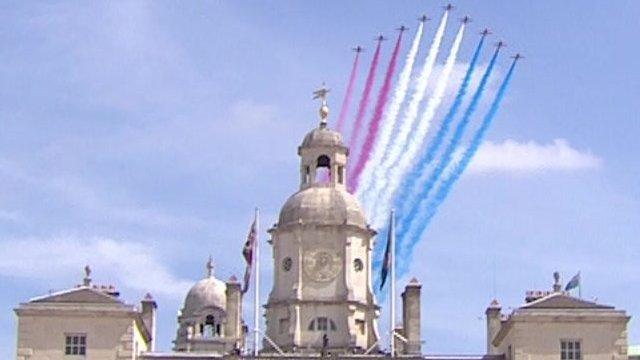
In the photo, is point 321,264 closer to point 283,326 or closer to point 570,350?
point 283,326

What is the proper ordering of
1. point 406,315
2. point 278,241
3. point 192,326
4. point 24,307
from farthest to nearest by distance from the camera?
point 192,326 < point 278,241 < point 406,315 < point 24,307

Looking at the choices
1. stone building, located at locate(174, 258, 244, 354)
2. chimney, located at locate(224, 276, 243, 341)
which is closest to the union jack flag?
chimney, located at locate(224, 276, 243, 341)

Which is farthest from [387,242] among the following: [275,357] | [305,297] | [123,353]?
[123,353]

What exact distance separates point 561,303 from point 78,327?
27.9 meters

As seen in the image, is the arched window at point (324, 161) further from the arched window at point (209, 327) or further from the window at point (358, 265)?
the arched window at point (209, 327)

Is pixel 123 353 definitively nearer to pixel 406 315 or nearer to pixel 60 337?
pixel 60 337

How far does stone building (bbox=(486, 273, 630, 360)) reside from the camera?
100m

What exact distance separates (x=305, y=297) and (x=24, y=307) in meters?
20.0

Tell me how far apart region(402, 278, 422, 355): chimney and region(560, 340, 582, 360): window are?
9.44 metres

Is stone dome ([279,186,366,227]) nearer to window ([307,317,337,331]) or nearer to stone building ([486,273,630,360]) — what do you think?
window ([307,317,337,331])

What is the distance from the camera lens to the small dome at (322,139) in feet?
382

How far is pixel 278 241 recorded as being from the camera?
11419 cm

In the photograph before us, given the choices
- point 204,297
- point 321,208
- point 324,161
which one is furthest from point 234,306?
point 204,297

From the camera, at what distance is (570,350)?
100 metres
